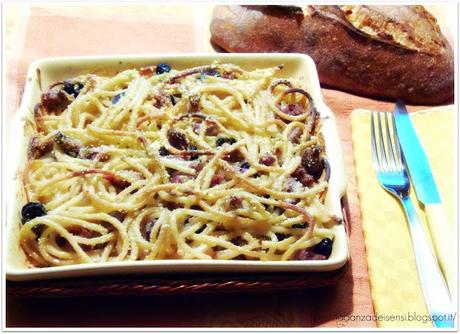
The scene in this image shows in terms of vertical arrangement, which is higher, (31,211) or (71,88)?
(71,88)

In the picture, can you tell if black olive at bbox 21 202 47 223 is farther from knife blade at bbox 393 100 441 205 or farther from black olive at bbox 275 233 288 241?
knife blade at bbox 393 100 441 205

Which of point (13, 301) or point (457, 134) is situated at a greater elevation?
point (457, 134)

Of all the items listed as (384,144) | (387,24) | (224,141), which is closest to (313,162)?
(224,141)

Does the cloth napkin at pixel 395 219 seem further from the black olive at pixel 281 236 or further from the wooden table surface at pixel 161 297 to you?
the black olive at pixel 281 236

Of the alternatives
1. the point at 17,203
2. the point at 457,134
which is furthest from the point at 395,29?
the point at 17,203

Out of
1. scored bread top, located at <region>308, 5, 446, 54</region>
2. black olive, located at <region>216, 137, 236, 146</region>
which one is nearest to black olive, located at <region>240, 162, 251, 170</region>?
black olive, located at <region>216, 137, 236, 146</region>

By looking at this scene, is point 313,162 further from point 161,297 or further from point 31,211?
point 31,211

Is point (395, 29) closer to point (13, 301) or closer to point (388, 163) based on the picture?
point (388, 163)
